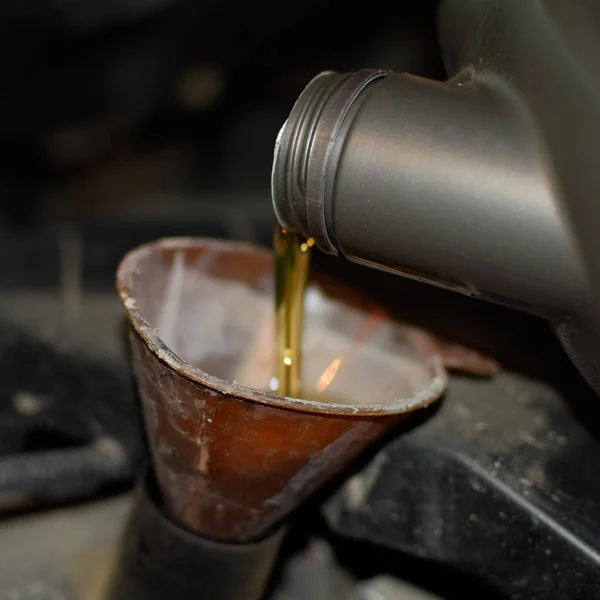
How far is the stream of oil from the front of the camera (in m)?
0.73

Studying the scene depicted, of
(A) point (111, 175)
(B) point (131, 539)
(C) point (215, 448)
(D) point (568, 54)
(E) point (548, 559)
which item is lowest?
(A) point (111, 175)

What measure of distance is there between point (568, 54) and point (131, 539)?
0.66 meters

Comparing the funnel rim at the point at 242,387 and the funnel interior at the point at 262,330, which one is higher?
the funnel rim at the point at 242,387

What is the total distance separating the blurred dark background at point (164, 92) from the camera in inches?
58.3

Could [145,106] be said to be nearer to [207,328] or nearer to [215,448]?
[207,328]

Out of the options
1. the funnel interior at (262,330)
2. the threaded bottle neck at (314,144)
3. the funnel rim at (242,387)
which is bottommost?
the funnel interior at (262,330)

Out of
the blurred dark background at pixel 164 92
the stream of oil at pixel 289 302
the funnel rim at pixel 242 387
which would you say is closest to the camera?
the funnel rim at pixel 242 387

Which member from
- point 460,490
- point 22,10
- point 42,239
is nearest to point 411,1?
point 22,10

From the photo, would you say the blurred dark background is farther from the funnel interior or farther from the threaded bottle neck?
the threaded bottle neck

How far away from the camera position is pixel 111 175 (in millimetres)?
2684

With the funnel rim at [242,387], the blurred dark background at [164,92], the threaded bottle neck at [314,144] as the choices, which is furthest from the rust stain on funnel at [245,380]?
the blurred dark background at [164,92]

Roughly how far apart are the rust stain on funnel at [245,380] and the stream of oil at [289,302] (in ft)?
0.15

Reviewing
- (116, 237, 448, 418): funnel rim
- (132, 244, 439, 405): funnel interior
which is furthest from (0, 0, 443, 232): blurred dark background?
(116, 237, 448, 418): funnel rim

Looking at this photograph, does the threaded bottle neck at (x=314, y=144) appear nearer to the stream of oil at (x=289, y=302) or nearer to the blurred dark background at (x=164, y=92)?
the stream of oil at (x=289, y=302)
